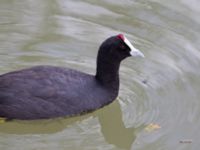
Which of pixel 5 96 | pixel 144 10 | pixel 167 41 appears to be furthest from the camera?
pixel 144 10

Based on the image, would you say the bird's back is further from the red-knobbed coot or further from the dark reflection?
the dark reflection

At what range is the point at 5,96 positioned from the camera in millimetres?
7629

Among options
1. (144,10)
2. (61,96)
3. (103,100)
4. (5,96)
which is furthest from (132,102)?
(144,10)

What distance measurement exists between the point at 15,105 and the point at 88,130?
0.86 m

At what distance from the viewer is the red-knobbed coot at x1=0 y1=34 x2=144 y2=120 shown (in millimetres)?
7656

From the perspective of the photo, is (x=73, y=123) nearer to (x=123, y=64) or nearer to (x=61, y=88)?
(x=61, y=88)

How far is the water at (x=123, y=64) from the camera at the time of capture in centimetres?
770

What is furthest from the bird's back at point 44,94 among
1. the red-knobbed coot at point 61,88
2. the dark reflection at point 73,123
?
the dark reflection at point 73,123

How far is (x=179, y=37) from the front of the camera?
31.7ft

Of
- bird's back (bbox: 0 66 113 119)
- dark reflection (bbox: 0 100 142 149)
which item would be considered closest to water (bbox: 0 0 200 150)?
dark reflection (bbox: 0 100 142 149)

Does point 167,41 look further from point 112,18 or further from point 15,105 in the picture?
point 15,105

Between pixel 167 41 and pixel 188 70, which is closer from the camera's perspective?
pixel 188 70

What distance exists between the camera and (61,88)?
7801 mm

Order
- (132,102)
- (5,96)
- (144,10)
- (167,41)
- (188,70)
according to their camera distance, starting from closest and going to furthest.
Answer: (5,96)
(132,102)
(188,70)
(167,41)
(144,10)
